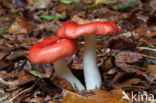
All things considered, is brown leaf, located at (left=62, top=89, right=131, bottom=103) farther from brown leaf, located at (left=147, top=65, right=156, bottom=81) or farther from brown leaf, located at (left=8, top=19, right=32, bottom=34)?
brown leaf, located at (left=8, top=19, right=32, bottom=34)

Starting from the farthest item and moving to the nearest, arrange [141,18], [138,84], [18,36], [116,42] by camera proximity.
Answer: [18,36]
[141,18]
[116,42]
[138,84]

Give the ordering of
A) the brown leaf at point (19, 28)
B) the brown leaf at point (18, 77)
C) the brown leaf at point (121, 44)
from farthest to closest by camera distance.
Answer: the brown leaf at point (19, 28)
the brown leaf at point (121, 44)
the brown leaf at point (18, 77)

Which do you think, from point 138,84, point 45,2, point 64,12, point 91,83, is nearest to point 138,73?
point 138,84

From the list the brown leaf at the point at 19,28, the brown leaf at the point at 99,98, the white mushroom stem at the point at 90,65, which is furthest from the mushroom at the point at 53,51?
the brown leaf at the point at 19,28

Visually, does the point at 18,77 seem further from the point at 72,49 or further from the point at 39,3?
the point at 39,3

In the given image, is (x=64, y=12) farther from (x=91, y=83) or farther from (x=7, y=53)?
(x=91, y=83)

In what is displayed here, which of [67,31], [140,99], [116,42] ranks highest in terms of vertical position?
[67,31]

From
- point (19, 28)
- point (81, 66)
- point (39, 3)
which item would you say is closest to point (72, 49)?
point (81, 66)

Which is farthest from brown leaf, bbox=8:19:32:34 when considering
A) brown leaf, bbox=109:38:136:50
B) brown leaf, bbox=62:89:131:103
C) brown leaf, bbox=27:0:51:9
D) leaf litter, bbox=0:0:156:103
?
brown leaf, bbox=62:89:131:103

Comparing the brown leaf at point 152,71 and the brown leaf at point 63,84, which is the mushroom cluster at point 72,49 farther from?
the brown leaf at point 152,71
